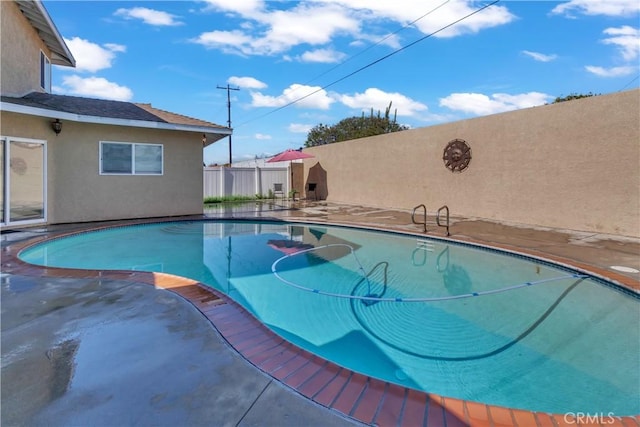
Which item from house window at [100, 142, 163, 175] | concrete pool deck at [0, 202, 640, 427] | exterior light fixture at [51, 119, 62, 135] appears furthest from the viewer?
house window at [100, 142, 163, 175]

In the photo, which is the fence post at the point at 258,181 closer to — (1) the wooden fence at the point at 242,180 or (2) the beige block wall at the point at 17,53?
(1) the wooden fence at the point at 242,180

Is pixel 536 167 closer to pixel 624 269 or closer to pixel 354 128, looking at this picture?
pixel 624 269

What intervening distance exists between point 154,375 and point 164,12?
13431mm

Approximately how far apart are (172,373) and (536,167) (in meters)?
11.5

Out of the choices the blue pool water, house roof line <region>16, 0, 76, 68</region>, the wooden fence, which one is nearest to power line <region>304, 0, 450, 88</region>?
the wooden fence

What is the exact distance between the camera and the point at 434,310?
4.93 m

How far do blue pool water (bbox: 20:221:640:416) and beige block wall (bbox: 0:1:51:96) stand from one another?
5.01 meters

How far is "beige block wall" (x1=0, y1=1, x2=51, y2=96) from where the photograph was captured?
31.7 feet

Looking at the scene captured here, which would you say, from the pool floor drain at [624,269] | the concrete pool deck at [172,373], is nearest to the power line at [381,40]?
the pool floor drain at [624,269]

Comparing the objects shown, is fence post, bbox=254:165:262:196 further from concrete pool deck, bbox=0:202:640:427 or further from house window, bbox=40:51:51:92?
concrete pool deck, bbox=0:202:640:427

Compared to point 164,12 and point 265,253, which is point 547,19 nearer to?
point 265,253

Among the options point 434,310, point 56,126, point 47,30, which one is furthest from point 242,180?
point 434,310

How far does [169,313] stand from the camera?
3713 mm

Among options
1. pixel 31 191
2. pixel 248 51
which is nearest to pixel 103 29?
pixel 31 191
